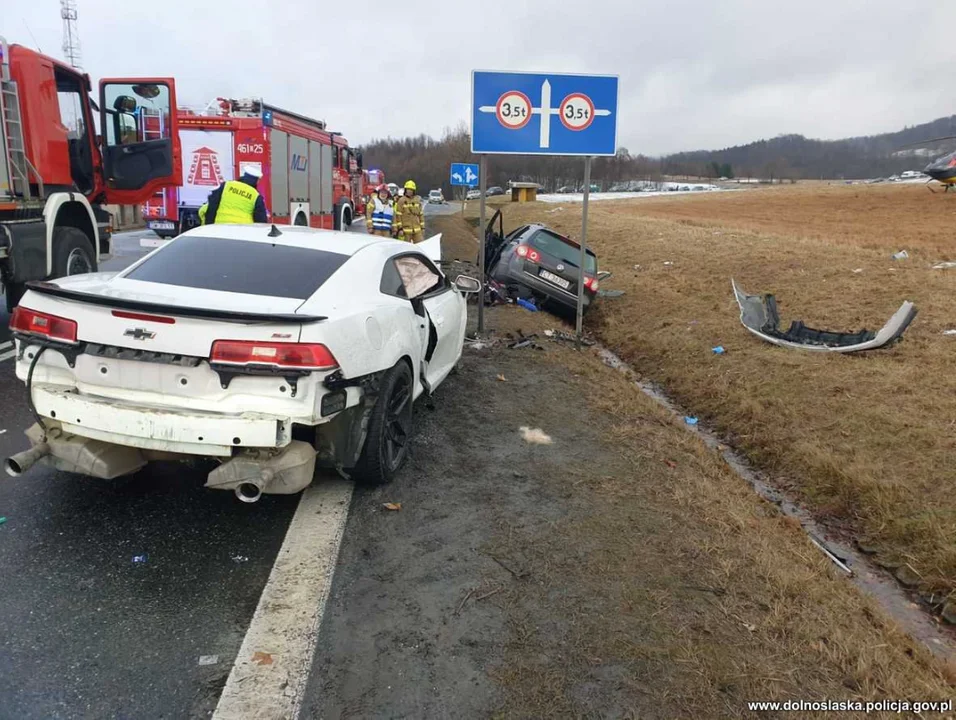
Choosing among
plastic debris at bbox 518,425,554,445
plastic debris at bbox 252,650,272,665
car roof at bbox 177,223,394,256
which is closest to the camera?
plastic debris at bbox 252,650,272,665

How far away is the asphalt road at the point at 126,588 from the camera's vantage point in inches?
95.5

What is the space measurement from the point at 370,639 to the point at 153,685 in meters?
0.77

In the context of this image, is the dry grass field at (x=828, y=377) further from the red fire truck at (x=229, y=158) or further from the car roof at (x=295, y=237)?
the red fire truck at (x=229, y=158)

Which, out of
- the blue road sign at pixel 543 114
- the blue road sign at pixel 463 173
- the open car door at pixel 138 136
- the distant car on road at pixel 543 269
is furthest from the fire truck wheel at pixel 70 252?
the blue road sign at pixel 463 173

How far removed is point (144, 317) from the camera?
10.8 ft

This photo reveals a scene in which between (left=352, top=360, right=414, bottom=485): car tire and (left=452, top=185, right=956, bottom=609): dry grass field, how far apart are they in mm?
3002

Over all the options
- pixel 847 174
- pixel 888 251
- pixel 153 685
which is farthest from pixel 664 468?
pixel 847 174

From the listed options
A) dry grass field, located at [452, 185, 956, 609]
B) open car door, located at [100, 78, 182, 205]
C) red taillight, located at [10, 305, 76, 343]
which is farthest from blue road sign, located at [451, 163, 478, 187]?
red taillight, located at [10, 305, 76, 343]

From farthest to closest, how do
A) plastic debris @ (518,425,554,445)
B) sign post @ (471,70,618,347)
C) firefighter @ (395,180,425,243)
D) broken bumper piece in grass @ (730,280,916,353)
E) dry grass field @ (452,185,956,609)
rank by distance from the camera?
firefighter @ (395,180,425,243), sign post @ (471,70,618,347), broken bumper piece in grass @ (730,280,916,353), plastic debris @ (518,425,554,445), dry grass field @ (452,185,956,609)

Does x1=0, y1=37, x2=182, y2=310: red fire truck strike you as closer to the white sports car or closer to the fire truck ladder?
the fire truck ladder

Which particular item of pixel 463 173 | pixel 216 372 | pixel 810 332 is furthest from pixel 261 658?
pixel 463 173

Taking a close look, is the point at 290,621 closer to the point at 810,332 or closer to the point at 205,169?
the point at 810,332

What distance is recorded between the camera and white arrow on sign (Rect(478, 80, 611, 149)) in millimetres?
7773

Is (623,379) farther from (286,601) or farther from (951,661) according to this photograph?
(286,601)
